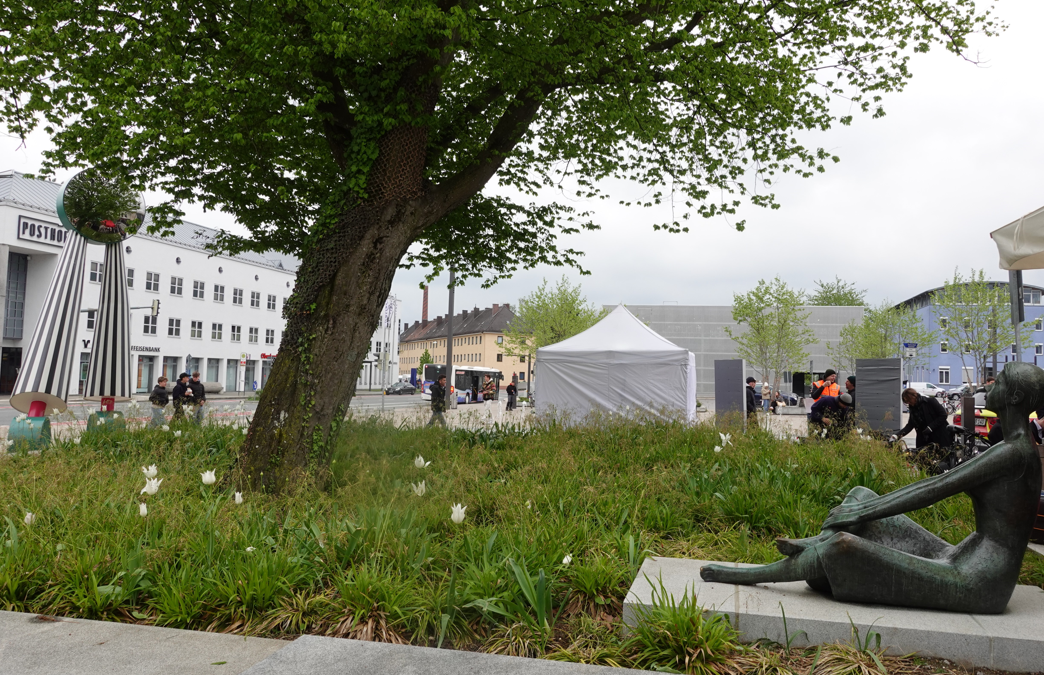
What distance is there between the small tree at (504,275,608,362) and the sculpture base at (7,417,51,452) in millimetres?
43558

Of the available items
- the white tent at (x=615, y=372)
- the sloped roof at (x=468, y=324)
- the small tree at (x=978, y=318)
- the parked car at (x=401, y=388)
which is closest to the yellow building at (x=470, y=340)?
the sloped roof at (x=468, y=324)

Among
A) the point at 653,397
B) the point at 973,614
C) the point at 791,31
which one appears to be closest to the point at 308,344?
the point at 973,614

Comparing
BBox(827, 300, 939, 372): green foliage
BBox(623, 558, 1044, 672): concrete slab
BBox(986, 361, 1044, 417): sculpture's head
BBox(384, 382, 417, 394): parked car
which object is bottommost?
BBox(384, 382, 417, 394): parked car

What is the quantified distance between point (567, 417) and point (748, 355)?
46.5 meters

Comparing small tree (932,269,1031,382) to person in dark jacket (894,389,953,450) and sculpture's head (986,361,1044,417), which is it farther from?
sculpture's head (986,361,1044,417)

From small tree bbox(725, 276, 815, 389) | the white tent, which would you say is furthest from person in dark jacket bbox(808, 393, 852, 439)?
small tree bbox(725, 276, 815, 389)

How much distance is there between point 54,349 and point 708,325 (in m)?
59.7

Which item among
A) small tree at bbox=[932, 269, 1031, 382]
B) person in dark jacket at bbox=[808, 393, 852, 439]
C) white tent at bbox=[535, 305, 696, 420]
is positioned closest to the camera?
person in dark jacket at bbox=[808, 393, 852, 439]

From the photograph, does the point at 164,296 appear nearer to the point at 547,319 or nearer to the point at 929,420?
the point at 547,319

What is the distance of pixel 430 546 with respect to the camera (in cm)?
425

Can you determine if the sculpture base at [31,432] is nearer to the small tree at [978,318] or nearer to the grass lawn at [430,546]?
the grass lawn at [430,546]

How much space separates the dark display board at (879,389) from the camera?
589 inches

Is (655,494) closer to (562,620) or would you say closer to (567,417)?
(562,620)

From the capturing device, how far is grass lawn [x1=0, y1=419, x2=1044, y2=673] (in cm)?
352
